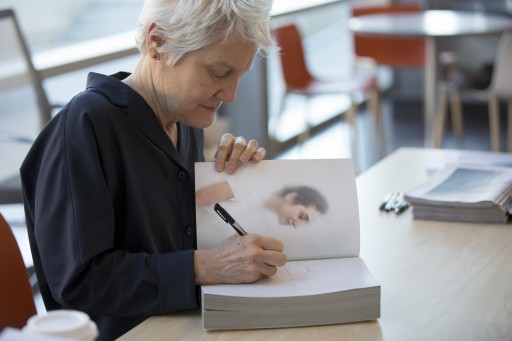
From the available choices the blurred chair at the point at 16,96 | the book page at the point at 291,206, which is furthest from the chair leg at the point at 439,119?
the book page at the point at 291,206

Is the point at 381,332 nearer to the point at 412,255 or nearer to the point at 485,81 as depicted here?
the point at 412,255

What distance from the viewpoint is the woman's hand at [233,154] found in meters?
1.50

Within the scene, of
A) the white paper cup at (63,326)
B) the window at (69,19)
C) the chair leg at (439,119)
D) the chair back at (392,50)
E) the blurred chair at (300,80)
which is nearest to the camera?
the white paper cup at (63,326)

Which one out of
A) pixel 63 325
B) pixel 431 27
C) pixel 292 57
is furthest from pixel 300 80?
pixel 63 325

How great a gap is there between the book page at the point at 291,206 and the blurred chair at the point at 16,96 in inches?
69.2

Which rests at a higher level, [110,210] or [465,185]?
[110,210]

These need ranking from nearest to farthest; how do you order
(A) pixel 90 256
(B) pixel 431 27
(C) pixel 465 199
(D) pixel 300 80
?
(A) pixel 90 256, (C) pixel 465 199, (B) pixel 431 27, (D) pixel 300 80

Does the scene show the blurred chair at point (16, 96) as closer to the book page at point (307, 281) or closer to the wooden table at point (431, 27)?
the book page at point (307, 281)

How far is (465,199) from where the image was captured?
6.04ft

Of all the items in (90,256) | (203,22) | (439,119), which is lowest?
(439,119)

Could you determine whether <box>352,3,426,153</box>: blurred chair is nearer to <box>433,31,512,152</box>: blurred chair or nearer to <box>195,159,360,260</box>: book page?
<box>433,31,512,152</box>: blurred chair

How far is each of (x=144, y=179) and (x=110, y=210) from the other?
15cm

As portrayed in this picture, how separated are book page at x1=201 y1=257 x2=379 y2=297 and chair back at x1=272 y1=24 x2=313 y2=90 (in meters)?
3.24

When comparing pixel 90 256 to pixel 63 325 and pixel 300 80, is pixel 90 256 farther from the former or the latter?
pixel 300 80
